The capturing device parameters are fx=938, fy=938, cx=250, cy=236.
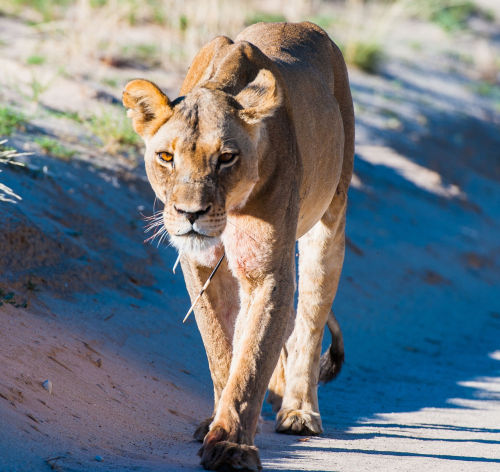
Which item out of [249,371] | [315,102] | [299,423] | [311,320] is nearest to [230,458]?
[249,371]

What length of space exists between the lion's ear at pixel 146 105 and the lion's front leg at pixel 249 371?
79 centimetres

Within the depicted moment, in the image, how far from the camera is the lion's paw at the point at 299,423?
480 cm

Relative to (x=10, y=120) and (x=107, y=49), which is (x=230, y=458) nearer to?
(x=10, y=120)

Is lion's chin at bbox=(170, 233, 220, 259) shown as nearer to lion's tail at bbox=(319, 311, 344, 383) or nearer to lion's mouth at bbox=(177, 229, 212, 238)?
lion's mouth at bbox=(177, 229, 212, 238)

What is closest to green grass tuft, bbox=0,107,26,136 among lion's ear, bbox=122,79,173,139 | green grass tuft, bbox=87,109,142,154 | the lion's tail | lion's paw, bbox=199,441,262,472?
green grass tuft, bbox=87,109,142,154

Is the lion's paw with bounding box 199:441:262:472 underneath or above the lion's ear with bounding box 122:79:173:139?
underneath

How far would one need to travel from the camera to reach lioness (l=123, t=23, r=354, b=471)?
3629mm

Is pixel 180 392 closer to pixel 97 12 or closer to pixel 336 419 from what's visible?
pixel 336 419

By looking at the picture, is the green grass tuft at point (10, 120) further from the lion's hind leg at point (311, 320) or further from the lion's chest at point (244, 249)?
the lion's chest at point (244, 249)

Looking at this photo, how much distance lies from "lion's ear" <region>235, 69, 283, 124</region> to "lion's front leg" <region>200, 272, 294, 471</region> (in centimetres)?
66

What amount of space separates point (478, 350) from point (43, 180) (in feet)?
12.4

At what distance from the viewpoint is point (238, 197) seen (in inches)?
151

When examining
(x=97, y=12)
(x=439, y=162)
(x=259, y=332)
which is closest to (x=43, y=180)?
(x=259, y=332)

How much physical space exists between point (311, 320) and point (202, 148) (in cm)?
184
